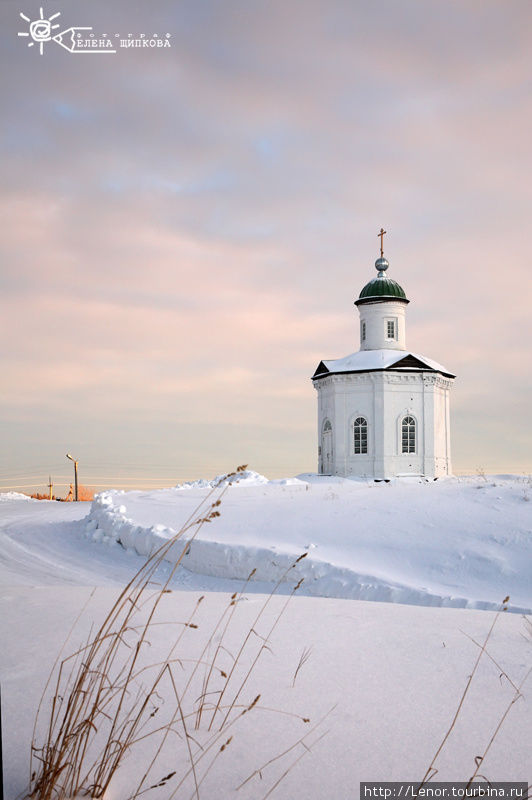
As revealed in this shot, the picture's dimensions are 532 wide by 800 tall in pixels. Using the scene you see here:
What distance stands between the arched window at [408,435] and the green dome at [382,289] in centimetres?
618

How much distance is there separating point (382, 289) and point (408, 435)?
7297mm

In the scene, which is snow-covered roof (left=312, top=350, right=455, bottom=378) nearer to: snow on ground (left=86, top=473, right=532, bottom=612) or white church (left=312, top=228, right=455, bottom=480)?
white church (left=312, top=228, right=455, bottom=480)

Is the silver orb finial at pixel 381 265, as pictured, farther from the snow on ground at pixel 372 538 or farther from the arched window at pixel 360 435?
the snow on ground at pixel 372 538

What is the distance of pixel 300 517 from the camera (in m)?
12.4

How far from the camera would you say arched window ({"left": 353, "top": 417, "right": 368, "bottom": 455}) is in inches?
1182

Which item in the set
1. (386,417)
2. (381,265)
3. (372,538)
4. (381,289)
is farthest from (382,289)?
(372,538)

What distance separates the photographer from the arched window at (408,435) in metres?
30.0

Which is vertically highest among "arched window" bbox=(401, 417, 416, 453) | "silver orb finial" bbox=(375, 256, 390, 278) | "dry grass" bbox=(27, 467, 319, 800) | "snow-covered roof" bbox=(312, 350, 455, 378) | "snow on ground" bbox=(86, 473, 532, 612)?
"silver orb finial" bbox=(375, 256, 390, 278)

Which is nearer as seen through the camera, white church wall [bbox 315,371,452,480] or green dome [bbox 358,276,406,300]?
white church wall [bbox 315,371,452,480]

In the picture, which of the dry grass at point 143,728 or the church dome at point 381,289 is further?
the church dome at point 381,289

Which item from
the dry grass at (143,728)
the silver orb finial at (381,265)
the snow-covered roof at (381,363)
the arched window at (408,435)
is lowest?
the dry grass at (143,728)

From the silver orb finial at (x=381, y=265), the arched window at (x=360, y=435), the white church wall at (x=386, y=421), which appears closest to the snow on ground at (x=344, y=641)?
the white church wall at (x=386, y=421)

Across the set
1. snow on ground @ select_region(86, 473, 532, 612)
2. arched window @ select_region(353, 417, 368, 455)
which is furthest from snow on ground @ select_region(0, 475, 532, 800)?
arched window @ select_region(353, 417, 368, 455)

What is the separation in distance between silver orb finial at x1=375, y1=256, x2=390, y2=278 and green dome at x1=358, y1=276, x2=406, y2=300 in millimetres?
408
